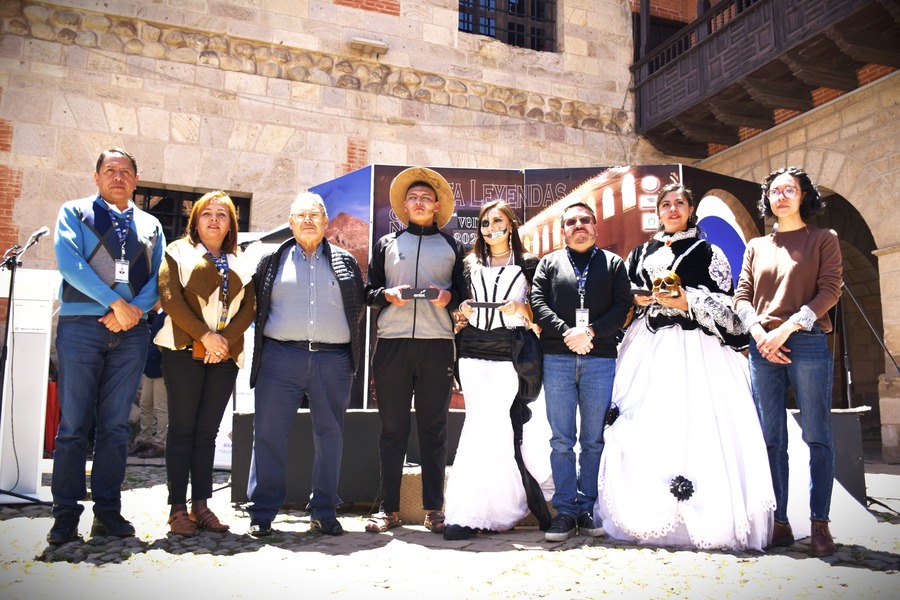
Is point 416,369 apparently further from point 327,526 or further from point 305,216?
point 305,216

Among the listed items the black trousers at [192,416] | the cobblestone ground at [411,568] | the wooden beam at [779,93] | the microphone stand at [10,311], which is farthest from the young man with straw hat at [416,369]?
the wooden beam at [779,93]

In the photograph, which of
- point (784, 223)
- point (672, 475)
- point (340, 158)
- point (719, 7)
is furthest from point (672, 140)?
point (672, 475)

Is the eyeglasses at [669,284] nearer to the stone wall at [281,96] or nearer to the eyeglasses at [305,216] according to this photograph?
the eyeglasses at [305,216]

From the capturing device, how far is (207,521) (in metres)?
3.72

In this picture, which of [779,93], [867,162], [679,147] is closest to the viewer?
[867,162]

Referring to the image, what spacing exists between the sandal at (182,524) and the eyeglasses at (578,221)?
8.54 feet

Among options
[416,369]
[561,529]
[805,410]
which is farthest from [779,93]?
[561,529]

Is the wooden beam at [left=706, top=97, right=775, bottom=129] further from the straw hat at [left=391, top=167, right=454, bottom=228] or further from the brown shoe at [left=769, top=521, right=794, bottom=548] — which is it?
the brown shoe at [left=769, top=521, right=794, bottom=548]

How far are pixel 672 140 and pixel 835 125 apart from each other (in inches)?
110

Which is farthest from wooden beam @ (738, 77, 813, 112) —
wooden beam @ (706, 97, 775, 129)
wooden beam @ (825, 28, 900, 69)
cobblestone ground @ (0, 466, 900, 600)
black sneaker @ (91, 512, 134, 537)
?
black sneaker @ (91, 512, 134, 537)

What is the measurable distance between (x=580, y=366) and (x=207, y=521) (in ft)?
7.13

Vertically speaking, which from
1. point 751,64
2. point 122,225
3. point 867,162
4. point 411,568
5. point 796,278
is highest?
point 751,64

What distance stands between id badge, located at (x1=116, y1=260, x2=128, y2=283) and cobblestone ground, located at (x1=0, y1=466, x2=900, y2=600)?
1298mm

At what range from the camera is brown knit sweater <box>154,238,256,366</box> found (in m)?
3.61
